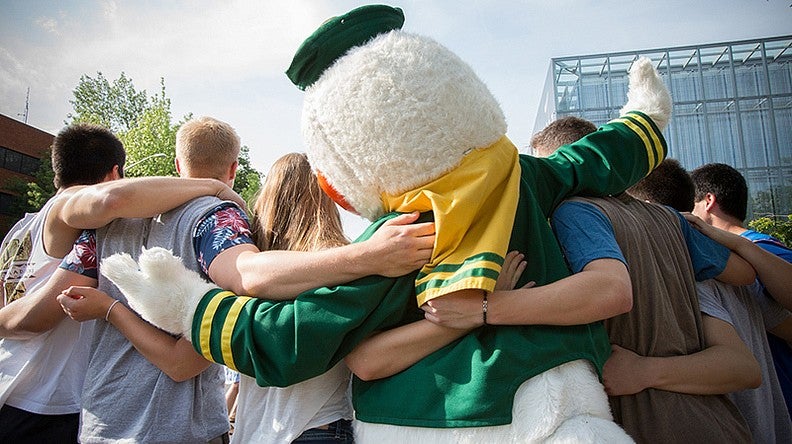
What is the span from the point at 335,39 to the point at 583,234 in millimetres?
910

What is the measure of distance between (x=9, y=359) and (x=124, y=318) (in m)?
0.78

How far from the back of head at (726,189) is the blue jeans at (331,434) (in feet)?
8.80

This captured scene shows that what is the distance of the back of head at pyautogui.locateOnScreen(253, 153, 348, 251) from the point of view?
2.01m

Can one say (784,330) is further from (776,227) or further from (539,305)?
(776,227)

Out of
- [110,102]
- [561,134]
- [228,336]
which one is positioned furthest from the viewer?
[110,102]

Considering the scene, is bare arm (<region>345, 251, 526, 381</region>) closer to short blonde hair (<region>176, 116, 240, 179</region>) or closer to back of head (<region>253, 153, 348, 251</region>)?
back of head (<region>253, 153, 348, 251</region>)

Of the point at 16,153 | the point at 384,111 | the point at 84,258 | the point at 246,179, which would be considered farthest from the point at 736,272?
the point at 16,153

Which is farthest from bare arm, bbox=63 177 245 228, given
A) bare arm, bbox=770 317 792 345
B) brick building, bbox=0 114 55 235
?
brick building, bbox=0 114 55 235

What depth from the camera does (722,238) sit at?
7.24ft

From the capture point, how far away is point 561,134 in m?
2.32

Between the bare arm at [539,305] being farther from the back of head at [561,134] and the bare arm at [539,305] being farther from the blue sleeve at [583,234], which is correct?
the back of head at [561,134]

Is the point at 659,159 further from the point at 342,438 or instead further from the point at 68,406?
the point at 68,406

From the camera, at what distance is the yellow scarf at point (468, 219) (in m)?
1.37

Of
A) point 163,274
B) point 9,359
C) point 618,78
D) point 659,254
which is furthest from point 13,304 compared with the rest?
point 618,78
